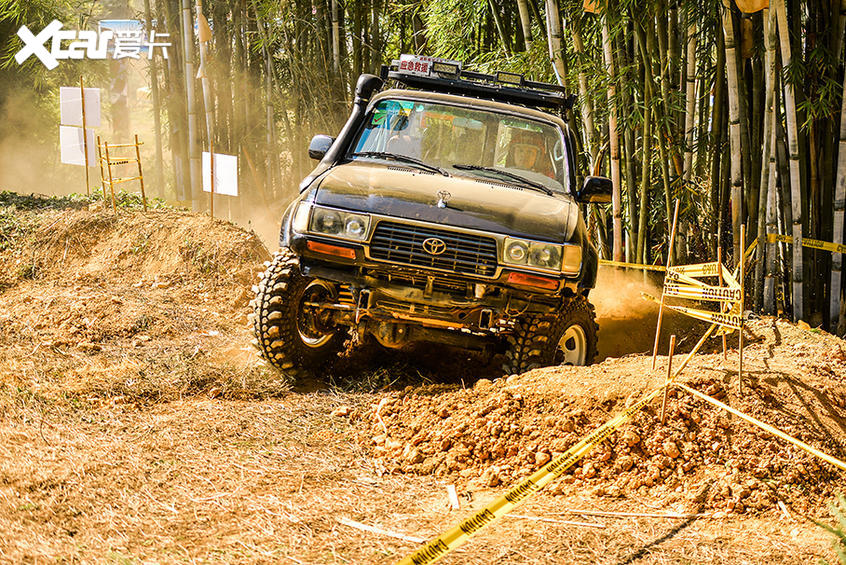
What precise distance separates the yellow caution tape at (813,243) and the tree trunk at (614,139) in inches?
51.3

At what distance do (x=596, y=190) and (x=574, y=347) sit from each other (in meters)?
0.98

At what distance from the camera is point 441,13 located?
1135cm

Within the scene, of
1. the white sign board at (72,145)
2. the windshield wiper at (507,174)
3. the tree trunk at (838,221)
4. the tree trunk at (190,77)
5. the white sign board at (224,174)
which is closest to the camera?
the windshield wiper at (507,174)

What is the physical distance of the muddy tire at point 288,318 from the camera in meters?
5.35

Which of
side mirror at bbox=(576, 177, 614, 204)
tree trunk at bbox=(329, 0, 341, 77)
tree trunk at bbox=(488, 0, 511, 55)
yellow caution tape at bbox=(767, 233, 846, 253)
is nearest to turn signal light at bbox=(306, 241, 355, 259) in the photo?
side mirror at bbox=(576, 177, 614, 204)

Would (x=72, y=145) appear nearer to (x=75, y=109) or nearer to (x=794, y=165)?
(x=75, y=109)

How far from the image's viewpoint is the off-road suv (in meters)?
4.91

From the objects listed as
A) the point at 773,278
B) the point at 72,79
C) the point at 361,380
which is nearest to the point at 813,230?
the point at 773,278

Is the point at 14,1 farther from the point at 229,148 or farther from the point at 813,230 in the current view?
the point at 813,230

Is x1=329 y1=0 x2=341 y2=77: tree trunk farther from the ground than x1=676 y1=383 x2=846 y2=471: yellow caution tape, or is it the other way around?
x1=329 y1=0 x2=341 y2=77: tree trunk

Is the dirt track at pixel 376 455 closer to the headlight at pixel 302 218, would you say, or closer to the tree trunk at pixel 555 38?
the headlight at pixel 302 218

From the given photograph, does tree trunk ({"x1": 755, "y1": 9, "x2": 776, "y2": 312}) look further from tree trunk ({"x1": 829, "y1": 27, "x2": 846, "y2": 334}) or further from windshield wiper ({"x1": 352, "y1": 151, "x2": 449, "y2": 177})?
windshield wiper ({"x1": 352, "y1": 151, "x2": 449, "y2": 177})

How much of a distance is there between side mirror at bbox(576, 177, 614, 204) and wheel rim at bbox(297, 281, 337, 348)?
1.70 meters

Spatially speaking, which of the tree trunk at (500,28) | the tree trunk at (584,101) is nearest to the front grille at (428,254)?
the tree trunk at (584,101)
